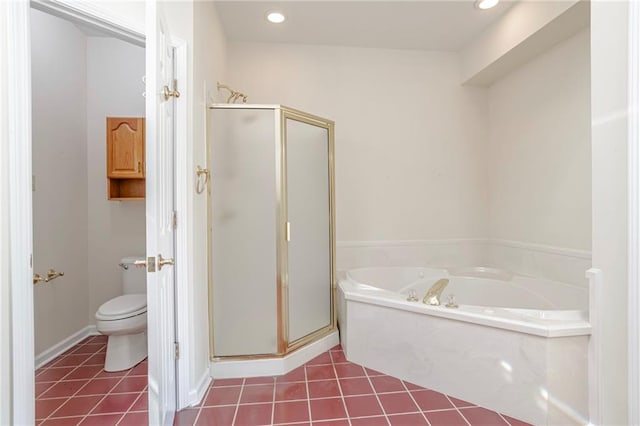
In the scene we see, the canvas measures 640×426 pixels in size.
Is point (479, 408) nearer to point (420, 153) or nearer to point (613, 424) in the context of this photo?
point (613, 424)

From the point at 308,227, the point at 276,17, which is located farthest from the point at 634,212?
the point at 276,17

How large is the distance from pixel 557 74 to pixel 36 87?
12.7 ft

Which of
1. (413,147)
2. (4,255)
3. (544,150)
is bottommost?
(4,255)

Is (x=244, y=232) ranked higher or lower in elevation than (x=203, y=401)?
higher

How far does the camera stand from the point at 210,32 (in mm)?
2207

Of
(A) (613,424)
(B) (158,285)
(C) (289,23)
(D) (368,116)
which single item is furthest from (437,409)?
(C) (289,23)

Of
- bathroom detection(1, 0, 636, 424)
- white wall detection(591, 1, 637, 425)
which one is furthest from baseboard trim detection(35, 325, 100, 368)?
white wall detection(591, 1, 637, 425)

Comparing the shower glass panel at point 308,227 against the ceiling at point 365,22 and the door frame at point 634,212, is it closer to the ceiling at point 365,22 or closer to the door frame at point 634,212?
the ceiling at point 365,22

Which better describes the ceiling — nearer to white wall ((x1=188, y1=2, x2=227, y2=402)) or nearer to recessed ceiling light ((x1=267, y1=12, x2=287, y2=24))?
recessed ceiling light ((x1=267, y1=12, x2=287, y2=24))

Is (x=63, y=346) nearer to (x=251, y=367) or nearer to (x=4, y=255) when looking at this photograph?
(x=251, y=367)

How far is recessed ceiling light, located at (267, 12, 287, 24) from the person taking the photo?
2498 millimetres

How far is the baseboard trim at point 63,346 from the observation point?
2260 mm

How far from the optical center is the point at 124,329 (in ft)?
7.00

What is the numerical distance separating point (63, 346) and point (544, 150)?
13.6 ft
